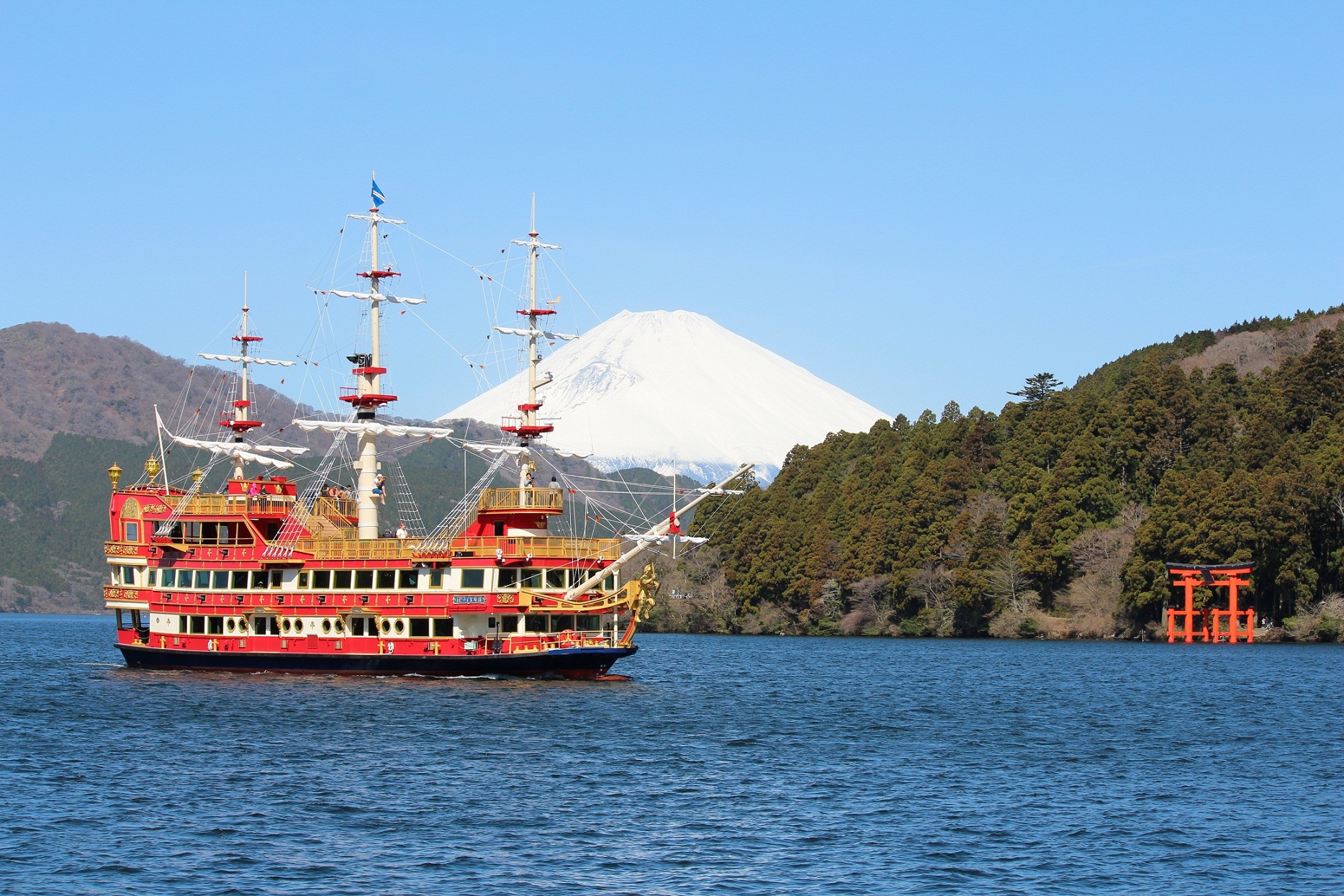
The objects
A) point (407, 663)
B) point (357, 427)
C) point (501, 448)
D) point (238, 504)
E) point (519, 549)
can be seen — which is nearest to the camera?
point (519, 549)

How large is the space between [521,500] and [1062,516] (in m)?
45.6

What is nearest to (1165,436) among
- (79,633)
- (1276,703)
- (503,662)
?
(1276,703)

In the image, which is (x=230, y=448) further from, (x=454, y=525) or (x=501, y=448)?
(x=454, y=525)

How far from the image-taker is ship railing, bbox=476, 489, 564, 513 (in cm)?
5506

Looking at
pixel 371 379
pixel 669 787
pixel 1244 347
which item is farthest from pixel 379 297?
pixel 1244 347

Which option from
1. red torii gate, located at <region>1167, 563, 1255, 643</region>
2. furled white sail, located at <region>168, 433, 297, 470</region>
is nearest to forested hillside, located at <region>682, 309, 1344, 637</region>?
red torii gate, located at <region>1167, 563, 1255, 643</region>

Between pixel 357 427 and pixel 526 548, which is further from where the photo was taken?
pixel 357 427

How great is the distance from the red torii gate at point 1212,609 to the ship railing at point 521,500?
3988 centimetres

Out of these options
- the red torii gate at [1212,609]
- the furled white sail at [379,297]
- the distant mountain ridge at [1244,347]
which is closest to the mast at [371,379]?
the furled white sail at [379,297]

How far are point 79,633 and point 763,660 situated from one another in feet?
278

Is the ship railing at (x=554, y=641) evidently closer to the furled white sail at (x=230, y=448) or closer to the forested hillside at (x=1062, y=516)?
the furled white sail at (x=230, y=448)

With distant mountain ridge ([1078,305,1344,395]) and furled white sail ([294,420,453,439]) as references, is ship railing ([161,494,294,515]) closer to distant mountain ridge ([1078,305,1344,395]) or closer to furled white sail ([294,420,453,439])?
furled white sail ([294,420,453,439])

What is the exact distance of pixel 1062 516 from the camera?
9150 centimetres

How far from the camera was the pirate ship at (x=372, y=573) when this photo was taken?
54281 mm
